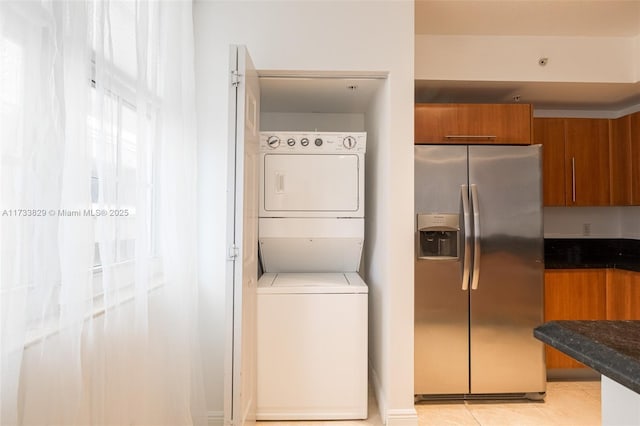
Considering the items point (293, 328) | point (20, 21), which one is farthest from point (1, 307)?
point (293, 328)

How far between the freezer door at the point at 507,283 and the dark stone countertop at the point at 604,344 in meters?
1.92

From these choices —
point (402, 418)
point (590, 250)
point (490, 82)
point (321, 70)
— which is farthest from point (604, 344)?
point (590, 250)

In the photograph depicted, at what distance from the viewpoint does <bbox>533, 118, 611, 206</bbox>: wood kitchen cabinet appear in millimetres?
3057

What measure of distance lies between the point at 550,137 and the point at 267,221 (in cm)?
244

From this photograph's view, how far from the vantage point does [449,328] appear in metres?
2.53

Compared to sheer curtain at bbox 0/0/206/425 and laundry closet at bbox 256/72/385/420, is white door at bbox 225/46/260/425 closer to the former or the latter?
sheer curtain at bbox 0/0/206/425

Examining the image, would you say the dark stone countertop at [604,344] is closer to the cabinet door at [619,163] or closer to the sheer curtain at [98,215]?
the sheer curtain at [98,215]

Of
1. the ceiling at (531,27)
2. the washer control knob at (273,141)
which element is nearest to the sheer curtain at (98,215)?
the washer control knob at (273,141)

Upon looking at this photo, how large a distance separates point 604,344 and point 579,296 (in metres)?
2.77

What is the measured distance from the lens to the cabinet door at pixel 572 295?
2.83 m

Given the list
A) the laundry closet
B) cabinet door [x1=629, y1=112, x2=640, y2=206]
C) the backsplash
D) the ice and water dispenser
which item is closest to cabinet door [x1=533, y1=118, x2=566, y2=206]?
the backsplash

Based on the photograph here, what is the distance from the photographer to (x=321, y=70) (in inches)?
86.2

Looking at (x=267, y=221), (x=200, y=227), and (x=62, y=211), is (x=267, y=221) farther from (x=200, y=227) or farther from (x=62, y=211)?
(x=62, y=211)

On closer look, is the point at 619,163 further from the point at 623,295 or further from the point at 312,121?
the point at 312,121
